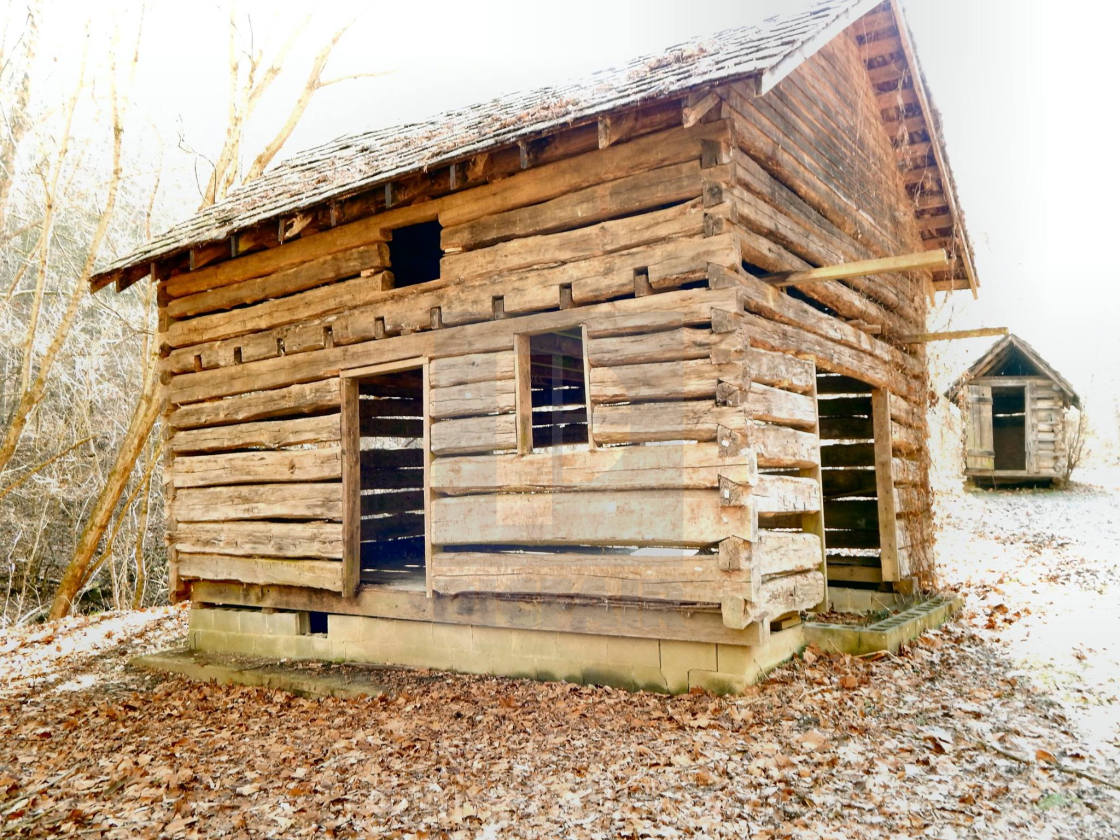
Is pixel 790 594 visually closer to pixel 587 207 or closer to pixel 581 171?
pixel 587 207

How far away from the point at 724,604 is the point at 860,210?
5.03 meters

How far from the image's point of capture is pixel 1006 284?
193ft

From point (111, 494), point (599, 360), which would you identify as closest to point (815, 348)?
point (599, 360)

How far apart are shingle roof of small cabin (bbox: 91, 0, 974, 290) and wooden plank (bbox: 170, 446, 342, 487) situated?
7.06 ft

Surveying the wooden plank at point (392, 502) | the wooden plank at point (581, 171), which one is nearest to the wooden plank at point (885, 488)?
the wooden plank at point (581, 171)

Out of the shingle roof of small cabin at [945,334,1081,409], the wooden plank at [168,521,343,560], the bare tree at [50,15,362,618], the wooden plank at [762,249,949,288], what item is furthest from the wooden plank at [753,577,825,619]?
the shingle roof of small cabin at [945,334,1081,409]

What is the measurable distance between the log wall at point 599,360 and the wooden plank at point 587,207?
0.06ft

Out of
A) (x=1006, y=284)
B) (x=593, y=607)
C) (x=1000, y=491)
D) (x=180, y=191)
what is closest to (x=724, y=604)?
(x=593, y=607)

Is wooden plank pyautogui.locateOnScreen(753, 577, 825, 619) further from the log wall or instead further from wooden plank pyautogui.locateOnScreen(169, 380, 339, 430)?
wooden plank pyautogui.locateOnScreen(169, 380, 339, 430)

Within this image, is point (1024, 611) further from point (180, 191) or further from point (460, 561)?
point (180, 191)

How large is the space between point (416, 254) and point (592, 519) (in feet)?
15.4

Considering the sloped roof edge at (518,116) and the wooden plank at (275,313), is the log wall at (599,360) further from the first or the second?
the sloped roof edge at (518,116)

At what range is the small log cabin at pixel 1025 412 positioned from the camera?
59.2 feet

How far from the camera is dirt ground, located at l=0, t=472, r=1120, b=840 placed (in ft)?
13.6
